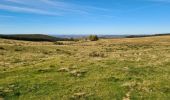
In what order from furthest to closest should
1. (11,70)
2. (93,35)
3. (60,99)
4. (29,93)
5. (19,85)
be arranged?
(93,35), (11,70), (19,85), (29,93), (60,99)

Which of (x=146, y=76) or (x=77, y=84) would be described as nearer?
(x=77, y=84)

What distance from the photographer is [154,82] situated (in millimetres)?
19891

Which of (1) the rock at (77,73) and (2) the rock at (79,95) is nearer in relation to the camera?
(2) the rock at (79,95)

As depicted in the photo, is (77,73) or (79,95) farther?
(77,73)

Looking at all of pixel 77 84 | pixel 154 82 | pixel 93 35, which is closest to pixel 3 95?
pixel 77 84

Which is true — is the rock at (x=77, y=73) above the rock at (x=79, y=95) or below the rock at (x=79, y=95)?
above

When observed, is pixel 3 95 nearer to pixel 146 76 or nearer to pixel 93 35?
pixel 146 76

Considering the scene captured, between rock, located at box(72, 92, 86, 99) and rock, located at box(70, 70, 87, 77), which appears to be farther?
rock, located at box(70, 70, 87, 77)

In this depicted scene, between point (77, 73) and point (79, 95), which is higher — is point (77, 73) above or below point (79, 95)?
above

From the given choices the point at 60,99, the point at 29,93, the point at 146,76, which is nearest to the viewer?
the point at 60,99

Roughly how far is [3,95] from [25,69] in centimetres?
834

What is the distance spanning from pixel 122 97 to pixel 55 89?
453cm

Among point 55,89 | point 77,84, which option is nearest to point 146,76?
point 77,84

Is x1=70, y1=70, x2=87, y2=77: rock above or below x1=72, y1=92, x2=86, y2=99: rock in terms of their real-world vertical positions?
above
